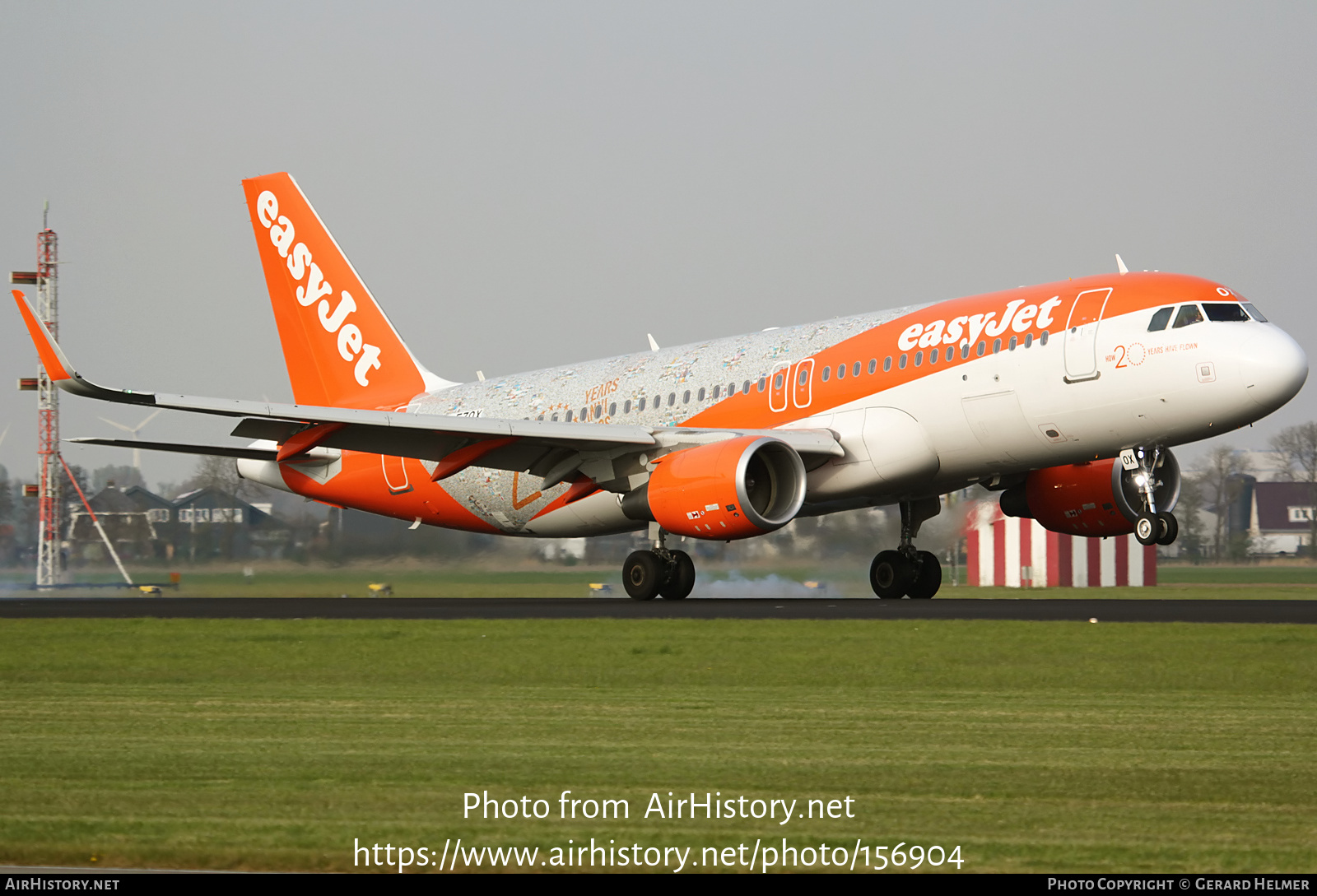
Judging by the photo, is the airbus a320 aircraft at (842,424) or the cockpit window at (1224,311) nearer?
the cockpit window at (1224,311)

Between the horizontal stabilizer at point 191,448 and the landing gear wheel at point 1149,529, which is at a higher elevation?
the horizontal stabilizer at point 191,448

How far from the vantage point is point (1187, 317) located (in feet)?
71.2

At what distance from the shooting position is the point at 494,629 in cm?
1780

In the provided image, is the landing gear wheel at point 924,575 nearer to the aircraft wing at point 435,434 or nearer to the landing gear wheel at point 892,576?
the landing gear wheel at point 892,576

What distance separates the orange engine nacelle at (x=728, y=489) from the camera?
2261 cm

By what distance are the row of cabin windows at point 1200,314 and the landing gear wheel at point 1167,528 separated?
2.61 meters

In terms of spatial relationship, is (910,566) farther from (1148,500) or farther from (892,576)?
(1148,500)

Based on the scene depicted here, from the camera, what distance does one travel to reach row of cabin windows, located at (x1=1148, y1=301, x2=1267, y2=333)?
2164cm

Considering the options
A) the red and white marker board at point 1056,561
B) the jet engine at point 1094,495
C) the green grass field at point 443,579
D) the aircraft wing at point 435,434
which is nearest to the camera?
the aircraft wing at point 435,434

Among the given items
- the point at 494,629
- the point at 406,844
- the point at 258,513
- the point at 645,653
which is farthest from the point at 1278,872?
the point at 258,513

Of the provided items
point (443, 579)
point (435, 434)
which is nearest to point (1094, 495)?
point (435, 434)

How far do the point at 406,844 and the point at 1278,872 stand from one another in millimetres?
3551

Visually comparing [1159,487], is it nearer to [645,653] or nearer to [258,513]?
[645,653]

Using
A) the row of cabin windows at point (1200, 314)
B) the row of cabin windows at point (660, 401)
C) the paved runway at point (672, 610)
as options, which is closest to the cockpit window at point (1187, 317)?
the row of cabin windows at point (1200, 314)
